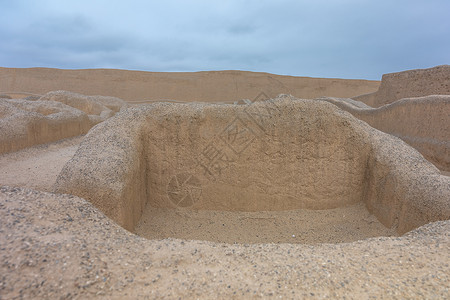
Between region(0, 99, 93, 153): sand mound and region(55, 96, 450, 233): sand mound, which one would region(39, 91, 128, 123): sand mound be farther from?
region(55, 96, 450, 233): sand mound

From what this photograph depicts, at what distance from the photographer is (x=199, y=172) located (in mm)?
4484

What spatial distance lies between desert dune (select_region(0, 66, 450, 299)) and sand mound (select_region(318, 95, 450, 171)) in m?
0.03

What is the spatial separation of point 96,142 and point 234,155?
6.20ft

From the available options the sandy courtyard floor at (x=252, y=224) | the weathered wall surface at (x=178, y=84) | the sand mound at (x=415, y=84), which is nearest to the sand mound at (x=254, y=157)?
the sandy courtyard floor at (x=252, y=224)

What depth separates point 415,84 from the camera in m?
9.07

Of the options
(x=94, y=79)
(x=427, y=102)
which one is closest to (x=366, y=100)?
(x=427, y=102)

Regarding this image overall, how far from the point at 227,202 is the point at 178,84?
18238mm

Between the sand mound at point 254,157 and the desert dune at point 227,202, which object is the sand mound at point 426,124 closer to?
the desert dune at point 227,202

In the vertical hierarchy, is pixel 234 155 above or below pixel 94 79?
below

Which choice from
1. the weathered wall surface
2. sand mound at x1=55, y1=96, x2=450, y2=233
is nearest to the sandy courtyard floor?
sand mound at x1=55, y1=96, x2=450, y2=233

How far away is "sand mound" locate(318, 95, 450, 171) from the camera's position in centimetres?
597

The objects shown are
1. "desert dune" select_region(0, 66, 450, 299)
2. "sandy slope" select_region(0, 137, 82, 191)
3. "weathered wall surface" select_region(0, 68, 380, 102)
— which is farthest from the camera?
"weathered wall surface" select_region(0, 68, 380, 102)

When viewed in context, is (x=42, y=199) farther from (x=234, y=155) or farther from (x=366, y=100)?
(x=366, y=100)

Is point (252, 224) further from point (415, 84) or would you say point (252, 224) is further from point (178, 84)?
point (178, 84)
